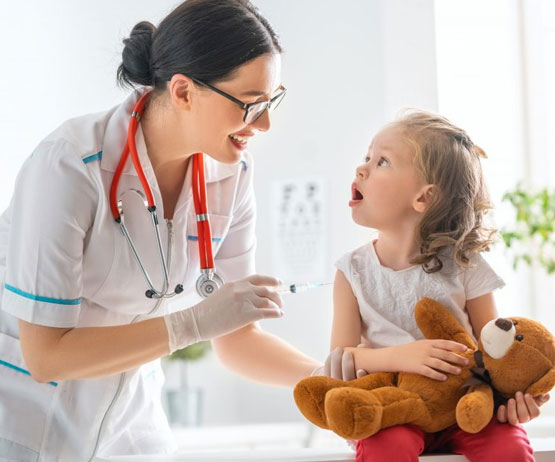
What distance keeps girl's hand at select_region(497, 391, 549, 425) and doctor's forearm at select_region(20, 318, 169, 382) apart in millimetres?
653

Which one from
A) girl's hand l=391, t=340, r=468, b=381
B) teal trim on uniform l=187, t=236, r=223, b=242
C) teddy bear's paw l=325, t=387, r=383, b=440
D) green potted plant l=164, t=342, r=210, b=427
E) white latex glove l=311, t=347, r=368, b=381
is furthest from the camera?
green potted plant l=164, t=342, r=210, b=427

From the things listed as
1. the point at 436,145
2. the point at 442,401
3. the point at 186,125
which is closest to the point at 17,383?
the point at 186,125

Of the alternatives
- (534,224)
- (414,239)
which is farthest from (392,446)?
(534,224)

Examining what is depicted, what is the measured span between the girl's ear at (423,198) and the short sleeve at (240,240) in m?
0.44

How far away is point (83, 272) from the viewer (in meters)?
1.40

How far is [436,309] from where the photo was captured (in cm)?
131

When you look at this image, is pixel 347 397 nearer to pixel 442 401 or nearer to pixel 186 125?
pixel 442 401

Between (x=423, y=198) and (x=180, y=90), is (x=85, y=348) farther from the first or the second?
(x=423, y=198)

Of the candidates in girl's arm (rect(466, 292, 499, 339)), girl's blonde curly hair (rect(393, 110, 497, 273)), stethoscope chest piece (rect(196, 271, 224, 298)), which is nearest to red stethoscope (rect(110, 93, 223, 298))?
stethoscope chest piece (rect(196, 271, 224, 298))

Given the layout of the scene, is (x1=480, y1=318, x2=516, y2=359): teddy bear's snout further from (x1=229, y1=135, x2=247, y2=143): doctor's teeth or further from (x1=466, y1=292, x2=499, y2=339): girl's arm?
(x1=229, y1=135, x2=247, y2=143): doctor's teeth

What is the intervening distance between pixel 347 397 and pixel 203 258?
51cm

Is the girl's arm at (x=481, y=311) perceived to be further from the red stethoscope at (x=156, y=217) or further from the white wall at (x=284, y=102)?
the white wall at (x=284, y=102)

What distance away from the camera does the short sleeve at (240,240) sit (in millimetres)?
1671

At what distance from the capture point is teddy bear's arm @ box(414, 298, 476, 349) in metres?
1.30
